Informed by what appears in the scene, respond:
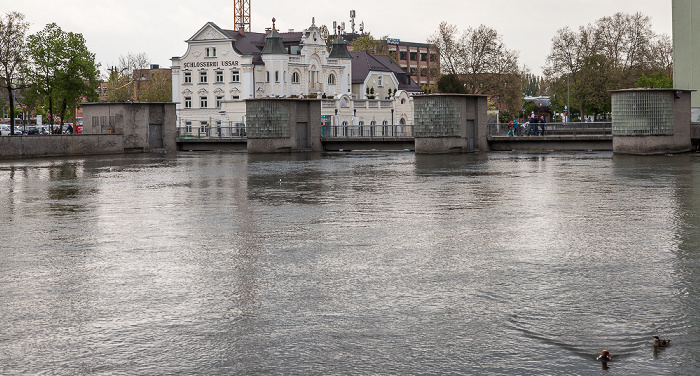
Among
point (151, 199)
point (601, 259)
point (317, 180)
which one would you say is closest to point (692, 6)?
point (317, 180)

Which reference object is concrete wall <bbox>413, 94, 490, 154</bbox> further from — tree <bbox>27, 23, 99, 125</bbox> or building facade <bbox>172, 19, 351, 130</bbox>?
building facade <bbox>172, 19, 351, 130</bbox>

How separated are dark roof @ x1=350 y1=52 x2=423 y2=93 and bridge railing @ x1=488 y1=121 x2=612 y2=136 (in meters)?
61.4

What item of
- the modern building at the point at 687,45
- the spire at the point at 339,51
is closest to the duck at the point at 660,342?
the modern building at the point at 687,45

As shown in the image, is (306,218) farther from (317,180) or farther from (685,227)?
(317,180)

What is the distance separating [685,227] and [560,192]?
6.70 m

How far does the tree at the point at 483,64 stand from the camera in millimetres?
100875

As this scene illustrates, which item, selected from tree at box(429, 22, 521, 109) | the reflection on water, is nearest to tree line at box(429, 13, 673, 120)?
tree at box(429, 22, 521, 109)

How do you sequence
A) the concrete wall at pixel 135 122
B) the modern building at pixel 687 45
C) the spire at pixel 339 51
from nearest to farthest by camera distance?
1. the modern building at pixel 687 45
2. the concrete wall at pixel 135 122
3. the spire at pixel 339 51

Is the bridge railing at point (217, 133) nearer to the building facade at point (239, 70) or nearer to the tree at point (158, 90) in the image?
the building facade at point (239, 70)

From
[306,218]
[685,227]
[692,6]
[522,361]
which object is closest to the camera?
[522,361]

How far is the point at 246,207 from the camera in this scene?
1653 centimetres

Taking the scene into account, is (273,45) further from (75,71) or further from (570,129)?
(570,129)

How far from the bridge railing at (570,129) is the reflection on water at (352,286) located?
33.2 metres

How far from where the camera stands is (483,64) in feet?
335
